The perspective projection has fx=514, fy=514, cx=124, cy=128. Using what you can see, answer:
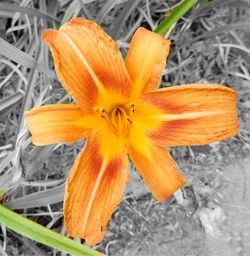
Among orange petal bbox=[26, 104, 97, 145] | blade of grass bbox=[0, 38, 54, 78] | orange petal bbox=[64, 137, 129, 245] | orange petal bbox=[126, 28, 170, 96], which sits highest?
orange petal bbox=[126, 28, 170, 96]

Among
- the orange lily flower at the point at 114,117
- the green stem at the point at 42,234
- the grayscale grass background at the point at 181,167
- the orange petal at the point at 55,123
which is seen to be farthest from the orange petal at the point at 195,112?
the grayscale grass background at the point at 181,167

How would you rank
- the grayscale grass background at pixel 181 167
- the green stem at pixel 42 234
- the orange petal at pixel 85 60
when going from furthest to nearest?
1. the grayscale grass background at pixel 181 167
2. the green stem at pixel 42 234
3. the orange petal at pixel 85 60

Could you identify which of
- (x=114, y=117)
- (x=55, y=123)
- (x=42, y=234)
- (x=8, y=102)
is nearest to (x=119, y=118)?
(x=114, y=117)

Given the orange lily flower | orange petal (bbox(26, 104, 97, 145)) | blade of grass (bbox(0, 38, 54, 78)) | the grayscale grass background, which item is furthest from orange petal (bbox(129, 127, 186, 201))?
the grayscale grass background

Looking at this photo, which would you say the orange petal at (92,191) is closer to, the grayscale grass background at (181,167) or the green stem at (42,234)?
the green stem at (42,234)

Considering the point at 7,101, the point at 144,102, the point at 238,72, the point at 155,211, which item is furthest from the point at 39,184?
the point at 238,72

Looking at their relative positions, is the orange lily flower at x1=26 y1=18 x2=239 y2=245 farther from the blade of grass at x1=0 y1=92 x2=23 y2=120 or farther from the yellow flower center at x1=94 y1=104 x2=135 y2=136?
the blade of grass at x1=0 y1=92 x2=23 y2=120
